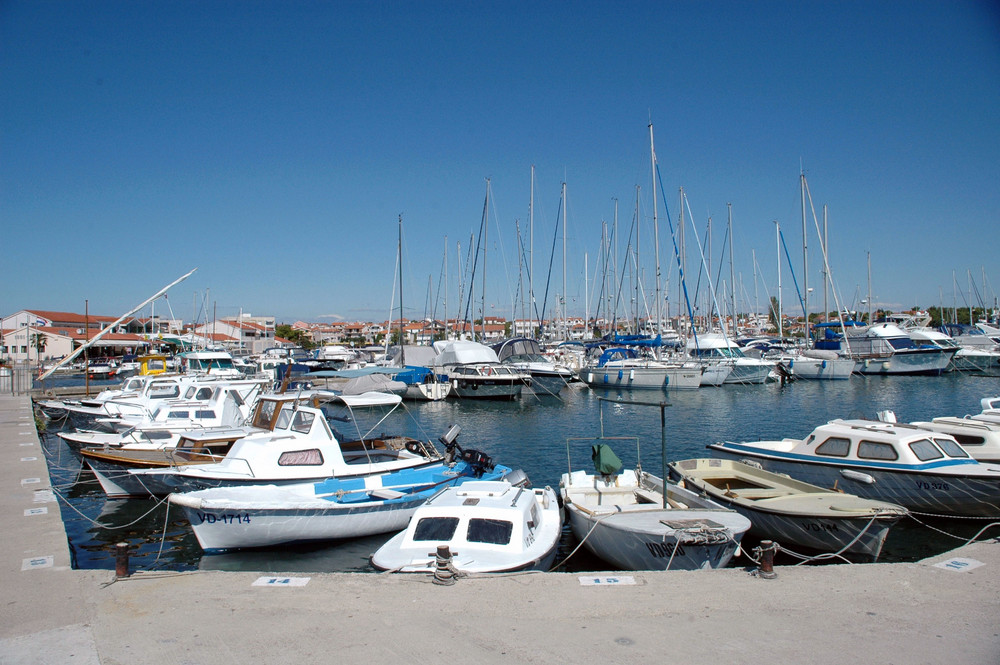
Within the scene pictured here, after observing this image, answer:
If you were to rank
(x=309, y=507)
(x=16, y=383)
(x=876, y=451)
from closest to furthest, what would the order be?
(x=309, y=507), (x=876, y=451), (x=16, y=383)

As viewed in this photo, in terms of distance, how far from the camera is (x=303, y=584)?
8.52 m

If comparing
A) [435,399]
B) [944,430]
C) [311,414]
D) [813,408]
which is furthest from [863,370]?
[311,414]

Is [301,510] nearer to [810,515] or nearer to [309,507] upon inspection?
[309,507]

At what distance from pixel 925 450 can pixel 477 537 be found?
37.6ft

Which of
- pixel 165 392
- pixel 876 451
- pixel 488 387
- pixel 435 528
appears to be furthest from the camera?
pixel 488 387

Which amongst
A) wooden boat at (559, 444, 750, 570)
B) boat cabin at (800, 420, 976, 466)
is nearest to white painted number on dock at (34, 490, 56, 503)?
wooden boat at (559, 444, 750, 570)

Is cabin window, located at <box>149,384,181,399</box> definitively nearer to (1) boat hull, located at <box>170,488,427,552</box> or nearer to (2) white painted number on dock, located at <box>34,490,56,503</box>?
(2) white painted number on dock, located at <box>34,490,56,503</box>

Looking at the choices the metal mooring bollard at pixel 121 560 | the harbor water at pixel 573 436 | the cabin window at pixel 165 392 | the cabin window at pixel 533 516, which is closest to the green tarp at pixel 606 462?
the harbor water at pixel 573 436

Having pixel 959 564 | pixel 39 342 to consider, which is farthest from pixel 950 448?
pixel 39 342

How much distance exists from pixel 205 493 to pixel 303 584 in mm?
6530

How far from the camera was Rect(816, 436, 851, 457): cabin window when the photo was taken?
16.5 metres

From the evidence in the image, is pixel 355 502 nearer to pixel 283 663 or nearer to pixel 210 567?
pixel 210 567

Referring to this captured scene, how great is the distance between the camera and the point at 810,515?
1225 centimetres

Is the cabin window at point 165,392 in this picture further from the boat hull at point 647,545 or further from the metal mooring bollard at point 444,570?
the metal mooring bollard at point 444,570
